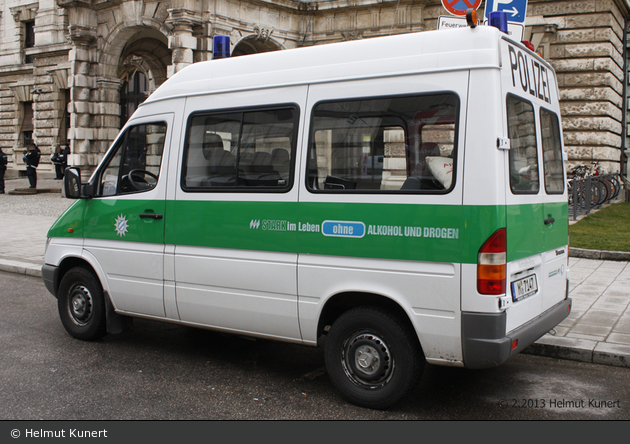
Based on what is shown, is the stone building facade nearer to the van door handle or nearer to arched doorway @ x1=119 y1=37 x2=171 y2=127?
arched doorway @ x1=119 y1=37 x2=171 y2=127

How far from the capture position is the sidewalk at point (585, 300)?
5281 mm

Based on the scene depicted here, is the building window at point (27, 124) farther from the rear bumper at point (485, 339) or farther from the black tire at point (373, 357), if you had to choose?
the rear bumper at point (485, 339)

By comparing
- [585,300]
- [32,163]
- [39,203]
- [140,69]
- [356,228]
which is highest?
[140,69]

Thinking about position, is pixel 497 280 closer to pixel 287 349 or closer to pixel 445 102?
pixel 445 102

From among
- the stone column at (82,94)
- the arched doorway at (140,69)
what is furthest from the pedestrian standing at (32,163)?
the arched doorway at (140,69)

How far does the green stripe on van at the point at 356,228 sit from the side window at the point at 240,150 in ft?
0.58

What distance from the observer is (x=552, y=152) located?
4785 millimetres

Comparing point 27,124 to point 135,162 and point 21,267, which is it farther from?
point 135,162

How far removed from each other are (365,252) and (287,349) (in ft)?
6.35

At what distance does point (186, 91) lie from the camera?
512 cm

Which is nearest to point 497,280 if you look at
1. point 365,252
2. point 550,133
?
point 365,252

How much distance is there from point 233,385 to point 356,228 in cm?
156

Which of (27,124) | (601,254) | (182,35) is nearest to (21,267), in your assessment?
(601,254)

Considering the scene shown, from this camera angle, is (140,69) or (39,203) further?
(140,69)
